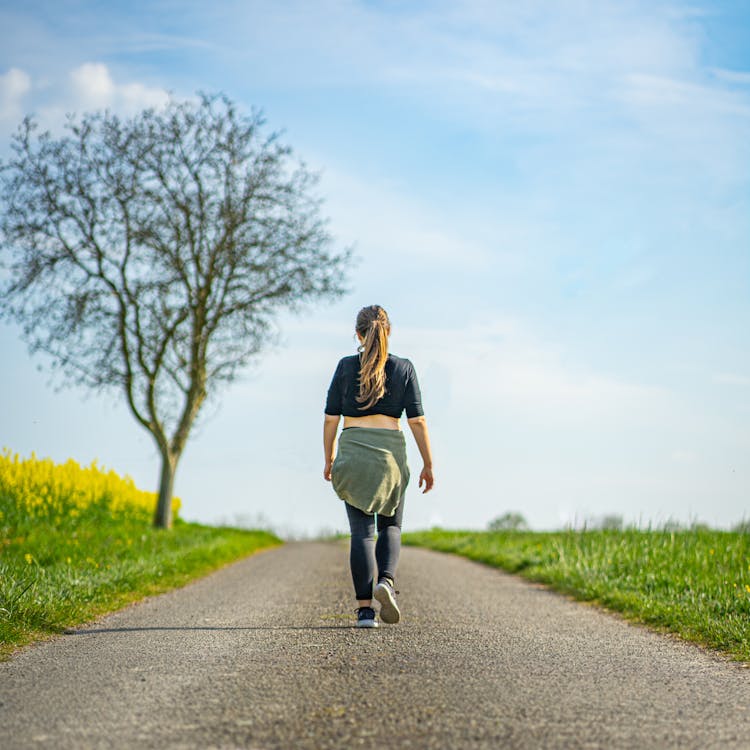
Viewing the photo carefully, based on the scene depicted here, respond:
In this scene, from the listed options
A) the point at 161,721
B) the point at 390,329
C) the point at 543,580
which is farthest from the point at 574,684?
the point at 543,580

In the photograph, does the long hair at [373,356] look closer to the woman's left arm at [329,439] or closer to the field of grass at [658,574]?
the woman's left arm at [329,439]

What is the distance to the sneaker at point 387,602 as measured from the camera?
665 cm

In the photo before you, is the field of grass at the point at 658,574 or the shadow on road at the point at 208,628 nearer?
the shadow on road at the point at 208,628

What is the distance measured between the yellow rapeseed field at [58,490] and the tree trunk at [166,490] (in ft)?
1.88

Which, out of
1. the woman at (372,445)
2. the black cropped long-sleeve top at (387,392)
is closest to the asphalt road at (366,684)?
the woman at (372,445)

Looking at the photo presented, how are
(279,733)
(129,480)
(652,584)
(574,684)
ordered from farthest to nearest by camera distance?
(129,480)
(652,584)
(574,684)
(279,733)

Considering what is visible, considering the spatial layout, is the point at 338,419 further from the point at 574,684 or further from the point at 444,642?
the point at 574,684

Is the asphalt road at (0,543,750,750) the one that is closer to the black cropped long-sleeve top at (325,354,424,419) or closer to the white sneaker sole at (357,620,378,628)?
the white sneaker sole at (357,620,378,628)

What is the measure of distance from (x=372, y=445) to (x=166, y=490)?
662 inches

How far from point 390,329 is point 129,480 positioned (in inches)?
715

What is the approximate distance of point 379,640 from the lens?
616 centimetres

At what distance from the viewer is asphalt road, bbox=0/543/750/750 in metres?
3.87

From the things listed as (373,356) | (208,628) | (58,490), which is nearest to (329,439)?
(373,356)

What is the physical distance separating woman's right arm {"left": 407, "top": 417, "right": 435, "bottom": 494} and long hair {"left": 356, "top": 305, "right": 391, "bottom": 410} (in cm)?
38
